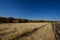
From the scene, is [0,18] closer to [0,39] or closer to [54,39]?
[54,39]

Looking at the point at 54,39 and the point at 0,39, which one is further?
the point at 54,39

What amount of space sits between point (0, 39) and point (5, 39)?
0.06m

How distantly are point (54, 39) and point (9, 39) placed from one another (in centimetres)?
101

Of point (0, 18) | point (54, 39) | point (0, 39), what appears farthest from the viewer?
point (0, 18)

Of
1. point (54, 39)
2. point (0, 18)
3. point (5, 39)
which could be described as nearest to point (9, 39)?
point (5, 39)

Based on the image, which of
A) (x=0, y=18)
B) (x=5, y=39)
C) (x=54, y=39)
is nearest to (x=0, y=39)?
(x=5, y=39)

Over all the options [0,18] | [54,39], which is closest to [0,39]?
[54,39]

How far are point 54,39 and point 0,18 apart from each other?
3.36 meters

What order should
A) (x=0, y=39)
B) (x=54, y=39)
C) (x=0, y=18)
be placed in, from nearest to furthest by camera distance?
1. (x=0, y=39)
2. (x=54, y=39)
3. (x=0, y=18)

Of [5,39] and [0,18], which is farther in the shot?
[0,18]

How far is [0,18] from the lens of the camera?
5312 mm

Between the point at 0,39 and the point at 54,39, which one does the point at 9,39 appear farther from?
the point at 54,39

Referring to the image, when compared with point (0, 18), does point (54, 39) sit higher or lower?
lower

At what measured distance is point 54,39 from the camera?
2.39 metres
